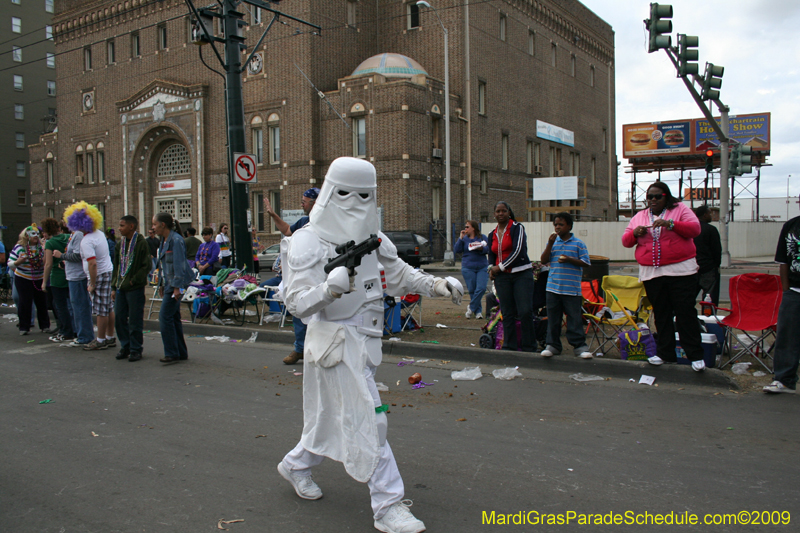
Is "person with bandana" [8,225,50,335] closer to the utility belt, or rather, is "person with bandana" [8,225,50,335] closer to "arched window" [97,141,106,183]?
the utility belt

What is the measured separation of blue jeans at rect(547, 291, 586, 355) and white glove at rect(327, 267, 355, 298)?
475cm

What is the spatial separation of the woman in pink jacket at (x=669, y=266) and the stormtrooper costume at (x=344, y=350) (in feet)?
12.5

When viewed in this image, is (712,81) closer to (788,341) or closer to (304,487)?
(788,341)

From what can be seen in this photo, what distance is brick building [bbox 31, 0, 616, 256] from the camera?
94.1 ft

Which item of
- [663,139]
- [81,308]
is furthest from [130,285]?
[663,139]

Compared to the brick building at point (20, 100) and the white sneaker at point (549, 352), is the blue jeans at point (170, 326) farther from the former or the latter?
the brick building at point (20, 100)

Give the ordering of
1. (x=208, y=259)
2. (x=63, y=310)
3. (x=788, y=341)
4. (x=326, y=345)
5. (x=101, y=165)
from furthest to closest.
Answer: (x=101, y=165)
(x=208, y=259)
(x=63, y=310)
(x=788, y=341)
(x=326, y=345)

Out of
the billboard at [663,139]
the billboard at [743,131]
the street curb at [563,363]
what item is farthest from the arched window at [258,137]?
the billboard at [743,131]

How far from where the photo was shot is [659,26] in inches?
516

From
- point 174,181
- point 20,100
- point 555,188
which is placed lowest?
point 555,188

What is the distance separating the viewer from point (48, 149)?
41.5 m

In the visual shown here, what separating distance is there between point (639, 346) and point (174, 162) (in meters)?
33.8

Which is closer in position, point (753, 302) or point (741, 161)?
point (753, 302)

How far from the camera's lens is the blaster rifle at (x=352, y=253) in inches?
127
